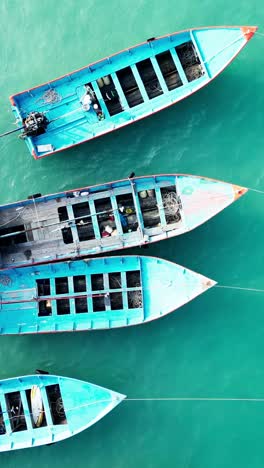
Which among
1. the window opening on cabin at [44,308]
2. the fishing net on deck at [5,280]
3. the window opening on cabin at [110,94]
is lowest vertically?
the window opening on cabin at [44,308]

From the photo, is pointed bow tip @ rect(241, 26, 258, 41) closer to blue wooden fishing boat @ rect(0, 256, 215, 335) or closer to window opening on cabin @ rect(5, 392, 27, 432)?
blue wooden fishing boat @ rect(0, 256, 215, 335)

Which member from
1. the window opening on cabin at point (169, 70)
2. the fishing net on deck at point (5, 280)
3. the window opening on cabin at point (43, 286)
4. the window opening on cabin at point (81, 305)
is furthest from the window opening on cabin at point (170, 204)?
the fishing net on deck at point (5, 280)

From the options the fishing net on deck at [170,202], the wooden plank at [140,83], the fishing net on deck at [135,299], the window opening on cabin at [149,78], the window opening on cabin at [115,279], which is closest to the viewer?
the fishing net on deck at [170,202]

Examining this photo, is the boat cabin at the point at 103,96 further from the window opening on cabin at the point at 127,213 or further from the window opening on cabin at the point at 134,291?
the window opening on cabin at the point at 134,291

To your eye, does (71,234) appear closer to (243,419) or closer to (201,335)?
(201,335)

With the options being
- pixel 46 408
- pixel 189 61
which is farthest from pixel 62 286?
pixel 189 61

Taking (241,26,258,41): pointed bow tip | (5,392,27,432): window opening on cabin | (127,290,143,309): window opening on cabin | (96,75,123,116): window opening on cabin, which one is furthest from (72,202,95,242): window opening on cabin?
(241,26,258,41): pointed bow tip

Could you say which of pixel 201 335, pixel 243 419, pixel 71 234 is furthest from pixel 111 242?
pixel 243 419

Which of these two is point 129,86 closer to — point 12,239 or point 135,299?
point 12,239
